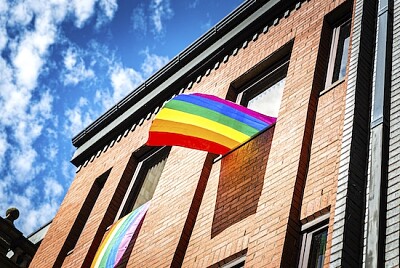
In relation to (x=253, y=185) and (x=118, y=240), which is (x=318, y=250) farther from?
(x=118, y=240)

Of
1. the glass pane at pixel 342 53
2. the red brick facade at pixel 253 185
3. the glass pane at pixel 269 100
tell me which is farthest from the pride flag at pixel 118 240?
the glass pane at pixel 342 53

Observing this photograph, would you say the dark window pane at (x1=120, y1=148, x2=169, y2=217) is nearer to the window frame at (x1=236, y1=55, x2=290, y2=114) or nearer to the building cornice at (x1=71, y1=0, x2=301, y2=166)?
the building cornice at (x1=71, y1=0, x2=301, y2=166)

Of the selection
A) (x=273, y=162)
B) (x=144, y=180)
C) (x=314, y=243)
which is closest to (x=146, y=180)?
(x=144, y=180)

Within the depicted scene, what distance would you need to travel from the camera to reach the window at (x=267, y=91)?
905 centimetres

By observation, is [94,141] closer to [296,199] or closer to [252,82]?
[252,82]

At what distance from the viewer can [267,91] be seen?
9.53 m

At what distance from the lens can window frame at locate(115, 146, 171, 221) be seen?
10656mm

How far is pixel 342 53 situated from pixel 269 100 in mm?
1457

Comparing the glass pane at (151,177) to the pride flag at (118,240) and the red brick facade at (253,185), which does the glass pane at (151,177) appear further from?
the pride flag at (118,240)

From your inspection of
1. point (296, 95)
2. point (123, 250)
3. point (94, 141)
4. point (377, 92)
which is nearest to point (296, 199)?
point (377, 92)

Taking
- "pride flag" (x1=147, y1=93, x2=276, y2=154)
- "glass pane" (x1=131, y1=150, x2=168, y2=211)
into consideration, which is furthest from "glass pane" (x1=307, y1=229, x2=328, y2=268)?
"glass pane" (x1=131, y1=150, x2=168, y2=211)

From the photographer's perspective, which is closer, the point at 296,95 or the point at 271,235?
the point at 271,235

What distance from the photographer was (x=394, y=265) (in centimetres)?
432

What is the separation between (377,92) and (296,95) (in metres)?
2.10
